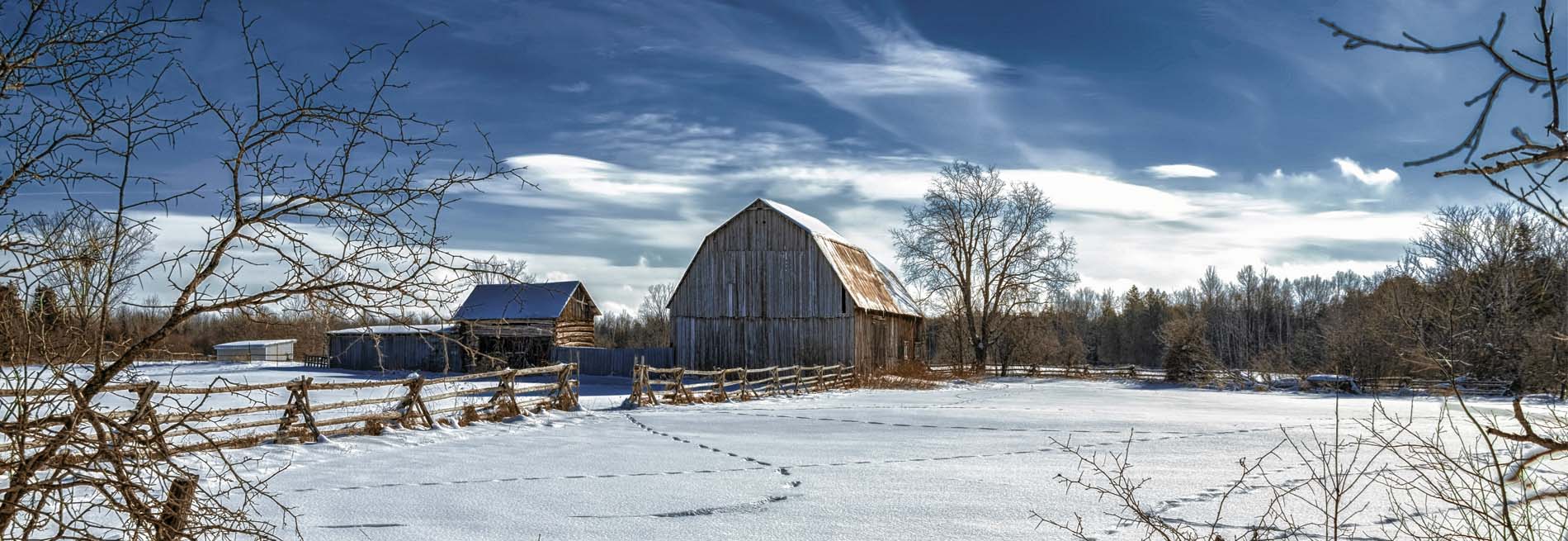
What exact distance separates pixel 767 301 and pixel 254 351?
47.8 metres

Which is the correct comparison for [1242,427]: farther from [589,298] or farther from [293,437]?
[589,298]

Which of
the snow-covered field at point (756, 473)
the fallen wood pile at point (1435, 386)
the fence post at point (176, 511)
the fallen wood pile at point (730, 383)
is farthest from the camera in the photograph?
the fallen wood pile at point (1435, 386)

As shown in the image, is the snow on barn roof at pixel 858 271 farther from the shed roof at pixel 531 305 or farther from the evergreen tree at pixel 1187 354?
the shed roof at pixel 531 305

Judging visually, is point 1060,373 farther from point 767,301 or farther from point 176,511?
point 176,511

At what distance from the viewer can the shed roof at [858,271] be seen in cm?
3312

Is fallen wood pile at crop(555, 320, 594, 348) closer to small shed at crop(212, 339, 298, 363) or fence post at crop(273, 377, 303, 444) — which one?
small shed at crop(212, 339, 298, 363)

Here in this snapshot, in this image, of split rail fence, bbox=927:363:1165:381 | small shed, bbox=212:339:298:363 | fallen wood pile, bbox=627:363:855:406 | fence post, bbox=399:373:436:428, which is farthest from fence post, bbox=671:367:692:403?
small shed, bbox=212:339:298:363

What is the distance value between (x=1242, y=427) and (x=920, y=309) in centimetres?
2886

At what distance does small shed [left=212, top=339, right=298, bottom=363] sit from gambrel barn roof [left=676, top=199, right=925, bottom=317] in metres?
42.2

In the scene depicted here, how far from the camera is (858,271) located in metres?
37.0

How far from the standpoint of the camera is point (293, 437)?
536 inches

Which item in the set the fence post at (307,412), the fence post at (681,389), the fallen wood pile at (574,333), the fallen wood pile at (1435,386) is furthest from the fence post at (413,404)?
the fallen wood pile at (574,333)

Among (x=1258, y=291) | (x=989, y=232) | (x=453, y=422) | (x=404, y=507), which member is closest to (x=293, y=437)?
(x=453, y=422)

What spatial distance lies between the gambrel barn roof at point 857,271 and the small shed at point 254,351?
42163 mm
